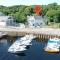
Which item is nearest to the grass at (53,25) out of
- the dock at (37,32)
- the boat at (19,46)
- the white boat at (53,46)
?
the dock at (37,32)

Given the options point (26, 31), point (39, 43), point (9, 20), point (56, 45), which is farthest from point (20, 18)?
point (56, 45)

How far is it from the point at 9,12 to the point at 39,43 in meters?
36.7

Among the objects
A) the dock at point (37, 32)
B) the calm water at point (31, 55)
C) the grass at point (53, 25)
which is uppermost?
the grass at point (53, 25)

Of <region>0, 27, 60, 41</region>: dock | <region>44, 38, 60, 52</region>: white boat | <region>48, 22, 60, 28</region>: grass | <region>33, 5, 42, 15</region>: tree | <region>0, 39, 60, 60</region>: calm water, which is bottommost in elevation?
<region>0, 39, 60, 60</region>: calm water

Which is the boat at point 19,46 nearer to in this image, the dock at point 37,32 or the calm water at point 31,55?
the calm water at point 31,55

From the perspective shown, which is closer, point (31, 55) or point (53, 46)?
point (31, 55)

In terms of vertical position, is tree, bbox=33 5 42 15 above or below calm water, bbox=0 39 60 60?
above

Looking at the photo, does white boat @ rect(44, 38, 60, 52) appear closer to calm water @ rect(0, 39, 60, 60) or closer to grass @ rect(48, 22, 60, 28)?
calm water @ rect(0, 39, 60, 60)

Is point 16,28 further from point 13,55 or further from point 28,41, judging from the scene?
point 13,55

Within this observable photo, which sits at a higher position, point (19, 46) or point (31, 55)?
point (19, 46)

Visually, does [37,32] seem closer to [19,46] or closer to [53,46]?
[53,46]

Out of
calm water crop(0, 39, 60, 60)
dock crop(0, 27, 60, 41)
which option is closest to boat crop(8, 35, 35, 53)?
calm water crop(0, 39, 60, 60)

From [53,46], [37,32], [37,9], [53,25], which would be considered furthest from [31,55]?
[37,9]

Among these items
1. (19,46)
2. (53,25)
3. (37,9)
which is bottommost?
(19,46)
